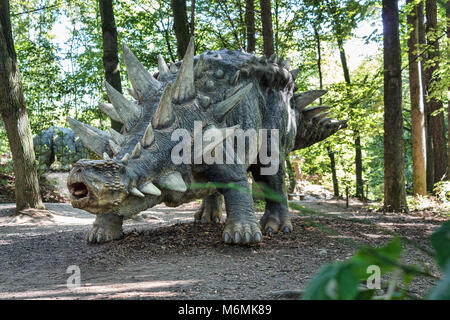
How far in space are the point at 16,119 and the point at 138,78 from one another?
4.68 m

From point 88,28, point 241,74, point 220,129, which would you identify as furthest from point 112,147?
point 88,28

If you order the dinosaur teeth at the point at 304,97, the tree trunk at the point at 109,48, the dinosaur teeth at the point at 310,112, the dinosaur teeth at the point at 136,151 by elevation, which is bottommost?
the dinosaur teeth at the point at 136,151

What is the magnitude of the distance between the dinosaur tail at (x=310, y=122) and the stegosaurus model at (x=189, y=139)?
332 millimetres

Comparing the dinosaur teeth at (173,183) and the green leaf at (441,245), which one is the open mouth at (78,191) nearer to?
the dinosaur teeth at (173,183)

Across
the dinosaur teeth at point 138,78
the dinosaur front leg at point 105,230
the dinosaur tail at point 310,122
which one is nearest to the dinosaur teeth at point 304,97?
the dinosaur tail at point 310,122

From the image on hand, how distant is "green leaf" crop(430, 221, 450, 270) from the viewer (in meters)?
0.51

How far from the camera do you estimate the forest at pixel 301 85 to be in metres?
5.86

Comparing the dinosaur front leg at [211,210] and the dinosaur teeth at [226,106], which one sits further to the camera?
the dinosaur front leg at [211,210]

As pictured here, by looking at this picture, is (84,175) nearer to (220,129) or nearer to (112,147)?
(112,147)

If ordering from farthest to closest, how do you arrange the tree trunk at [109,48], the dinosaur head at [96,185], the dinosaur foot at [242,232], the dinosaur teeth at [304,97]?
1. the tree trunk at [109,48]
2. the dinosaur teeth at [304,97]
3. the dinosaur foot at [242,232]
4. the dinosaur head at [96,185]

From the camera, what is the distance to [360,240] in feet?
14.7

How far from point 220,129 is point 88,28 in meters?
14.8

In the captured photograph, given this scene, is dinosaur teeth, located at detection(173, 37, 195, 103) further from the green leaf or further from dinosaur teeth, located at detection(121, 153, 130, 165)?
the green leaf

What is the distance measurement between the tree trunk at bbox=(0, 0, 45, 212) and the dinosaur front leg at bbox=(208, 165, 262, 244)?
5.32m
